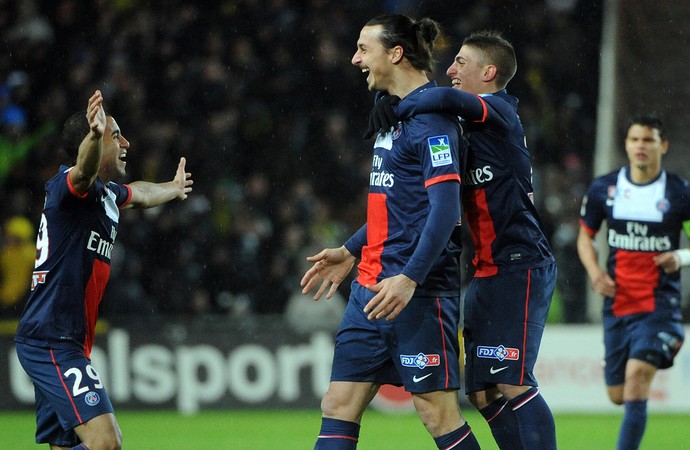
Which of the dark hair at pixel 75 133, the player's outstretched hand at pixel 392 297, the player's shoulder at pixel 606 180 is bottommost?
the player's outstretched hand at pixel 392 297

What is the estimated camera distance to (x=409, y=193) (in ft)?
14.7

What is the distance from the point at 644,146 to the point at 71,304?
12.9ft

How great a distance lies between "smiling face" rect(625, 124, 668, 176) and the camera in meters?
6.99

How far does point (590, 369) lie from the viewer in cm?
1041

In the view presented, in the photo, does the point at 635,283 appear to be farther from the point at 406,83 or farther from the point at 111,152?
the point at 111,152

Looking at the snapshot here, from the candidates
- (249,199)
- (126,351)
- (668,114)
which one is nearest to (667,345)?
(668,114)

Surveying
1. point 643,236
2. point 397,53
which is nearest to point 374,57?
point 397,53

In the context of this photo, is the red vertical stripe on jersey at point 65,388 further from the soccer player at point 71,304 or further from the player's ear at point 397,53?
the player's ear at point 397,53

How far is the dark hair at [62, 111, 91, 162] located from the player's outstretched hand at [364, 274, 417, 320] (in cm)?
164

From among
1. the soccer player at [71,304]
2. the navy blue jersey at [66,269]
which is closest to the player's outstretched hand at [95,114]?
the soccer player at [71,304]

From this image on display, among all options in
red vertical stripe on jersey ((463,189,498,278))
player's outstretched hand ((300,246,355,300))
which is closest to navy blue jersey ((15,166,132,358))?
player's outstretched hand ((300,246,355,300))

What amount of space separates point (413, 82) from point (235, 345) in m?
6.33

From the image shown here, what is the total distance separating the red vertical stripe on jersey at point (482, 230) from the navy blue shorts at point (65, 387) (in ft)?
5.89

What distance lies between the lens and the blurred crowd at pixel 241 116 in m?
11.9
